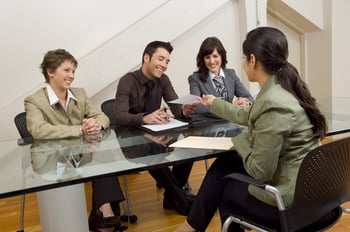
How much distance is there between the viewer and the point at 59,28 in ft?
11.5

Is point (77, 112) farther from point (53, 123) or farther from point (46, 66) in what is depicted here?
point (46, 66)

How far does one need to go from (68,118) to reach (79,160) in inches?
30.9

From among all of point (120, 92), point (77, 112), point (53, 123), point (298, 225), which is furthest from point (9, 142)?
point (298, 225)

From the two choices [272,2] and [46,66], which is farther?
[272,2]

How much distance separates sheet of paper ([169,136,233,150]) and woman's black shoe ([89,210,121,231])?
29.8 inches

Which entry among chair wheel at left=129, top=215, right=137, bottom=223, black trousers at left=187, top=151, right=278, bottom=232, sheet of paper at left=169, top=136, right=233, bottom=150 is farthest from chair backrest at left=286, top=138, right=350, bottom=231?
chair wheel at left=129, top=215, right=137, bottom=223

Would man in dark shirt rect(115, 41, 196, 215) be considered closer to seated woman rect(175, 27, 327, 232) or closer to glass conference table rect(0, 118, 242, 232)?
glass conference table rect(0, 118, 242, 232)

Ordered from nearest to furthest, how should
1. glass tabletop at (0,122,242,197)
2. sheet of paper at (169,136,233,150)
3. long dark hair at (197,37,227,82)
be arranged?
glass tabletop at (0,122,242,197) → sheet of paper at (169,136,233,150) → long dark hair at (197,37,227,82)

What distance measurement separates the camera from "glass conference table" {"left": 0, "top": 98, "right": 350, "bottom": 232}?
149cm

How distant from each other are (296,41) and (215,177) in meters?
3.41

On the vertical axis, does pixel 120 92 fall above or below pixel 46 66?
below

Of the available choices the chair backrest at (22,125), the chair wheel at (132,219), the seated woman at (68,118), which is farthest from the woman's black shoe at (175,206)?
the chair backrest at (22,125)

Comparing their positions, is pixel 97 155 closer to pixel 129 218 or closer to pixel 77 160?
pixel 77 160

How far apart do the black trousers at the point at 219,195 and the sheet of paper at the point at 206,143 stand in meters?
0.05
